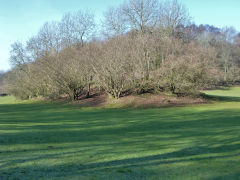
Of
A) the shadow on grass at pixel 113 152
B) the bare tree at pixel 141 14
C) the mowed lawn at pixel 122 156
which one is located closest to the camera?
the mowed lawn at pixel 122 156

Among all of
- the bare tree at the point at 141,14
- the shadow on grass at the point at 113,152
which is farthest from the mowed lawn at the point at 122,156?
the bare tree at the point at 141,14

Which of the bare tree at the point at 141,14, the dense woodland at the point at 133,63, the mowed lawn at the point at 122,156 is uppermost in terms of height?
the bare tree at the point at 141,14

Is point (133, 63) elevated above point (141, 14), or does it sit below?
below

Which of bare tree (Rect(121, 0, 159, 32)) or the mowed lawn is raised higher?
bare tree (Rect(121, 0, 159, 32))

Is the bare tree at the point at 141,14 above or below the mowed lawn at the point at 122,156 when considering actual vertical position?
above

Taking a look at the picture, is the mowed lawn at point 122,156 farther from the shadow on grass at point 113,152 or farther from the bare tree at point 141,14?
the bare tree at point 141,14

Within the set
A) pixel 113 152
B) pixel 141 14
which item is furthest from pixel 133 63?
pixel 113 152

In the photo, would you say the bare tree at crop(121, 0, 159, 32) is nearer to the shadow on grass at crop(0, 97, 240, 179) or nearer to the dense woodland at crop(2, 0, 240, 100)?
the dense woodland at crop(2, 0, 240, 100)

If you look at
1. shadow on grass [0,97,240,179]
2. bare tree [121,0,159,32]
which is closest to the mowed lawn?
shadow on grass [0,97,240,179]

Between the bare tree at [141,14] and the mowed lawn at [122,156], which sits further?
the bare tree at [141,14]

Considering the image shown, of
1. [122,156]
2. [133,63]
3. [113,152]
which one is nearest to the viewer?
[122,156]

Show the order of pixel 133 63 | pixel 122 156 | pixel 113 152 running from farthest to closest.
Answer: pixel 133 63, pixel 113 152, pixel 122 156

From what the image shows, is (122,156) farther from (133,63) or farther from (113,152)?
(133,63)

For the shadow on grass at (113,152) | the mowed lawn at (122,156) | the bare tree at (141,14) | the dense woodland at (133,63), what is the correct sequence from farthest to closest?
the bare tree at (141,14)
the dense woodland at (133,63)
the shadow on grass at (113,152)
the mowed lawn at (122,156)
